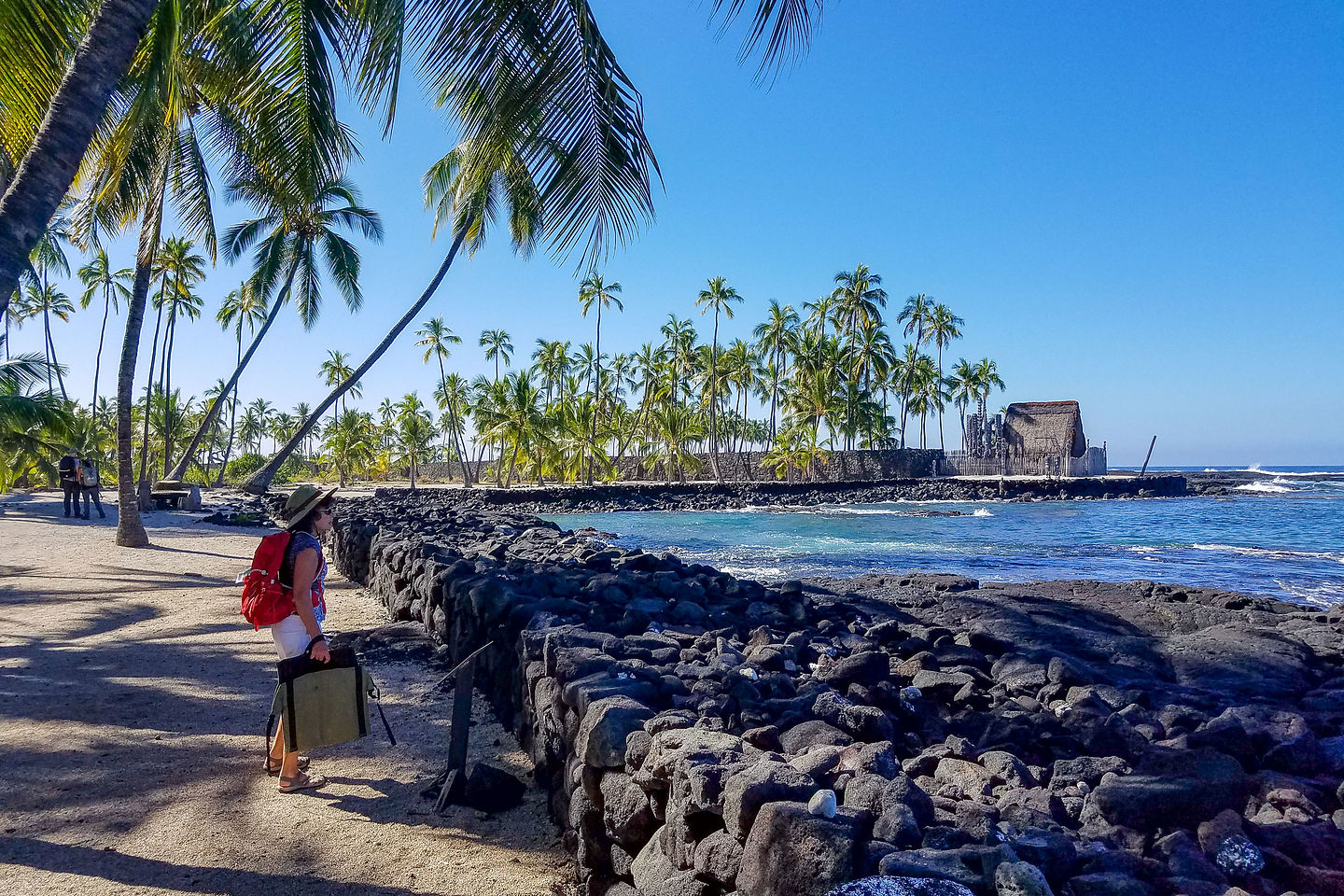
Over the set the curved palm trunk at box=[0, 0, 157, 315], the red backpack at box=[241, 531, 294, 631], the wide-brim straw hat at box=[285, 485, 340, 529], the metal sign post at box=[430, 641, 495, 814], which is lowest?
the metal sign post at box=[430, 641, 495, 814]

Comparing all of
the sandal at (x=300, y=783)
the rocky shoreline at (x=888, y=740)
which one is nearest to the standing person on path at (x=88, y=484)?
the rocky shoreline at (x=888, y=740)

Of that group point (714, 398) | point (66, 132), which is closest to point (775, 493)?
point (714, 398)

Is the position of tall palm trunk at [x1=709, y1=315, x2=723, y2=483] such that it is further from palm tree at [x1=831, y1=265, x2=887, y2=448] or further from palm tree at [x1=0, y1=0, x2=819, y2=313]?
palm tree at [x1=0, y1=0, x2=819, y2=313]

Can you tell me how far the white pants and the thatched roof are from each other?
5499 cm

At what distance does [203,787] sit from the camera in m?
4.11

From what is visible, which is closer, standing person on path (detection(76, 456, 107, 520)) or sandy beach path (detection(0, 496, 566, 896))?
sandy beach path (detection(0, 496, 566, 896))

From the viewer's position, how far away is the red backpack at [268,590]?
3979 mm

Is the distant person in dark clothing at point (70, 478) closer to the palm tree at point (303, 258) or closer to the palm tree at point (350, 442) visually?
the palm tree at point (303, 258)

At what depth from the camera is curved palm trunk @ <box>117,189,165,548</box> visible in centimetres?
1391

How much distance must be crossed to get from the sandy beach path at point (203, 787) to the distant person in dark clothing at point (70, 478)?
15.1 meters

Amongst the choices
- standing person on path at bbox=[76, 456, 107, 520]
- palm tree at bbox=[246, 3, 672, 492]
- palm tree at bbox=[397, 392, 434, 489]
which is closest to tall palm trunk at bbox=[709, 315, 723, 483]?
palm tree at bbox=[397, 392, 434, 489]

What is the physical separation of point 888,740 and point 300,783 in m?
3.08

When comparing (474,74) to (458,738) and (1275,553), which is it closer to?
(458,738)

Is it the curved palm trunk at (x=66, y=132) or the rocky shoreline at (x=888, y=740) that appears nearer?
the rocky shoreline at (x=888, y=740)
